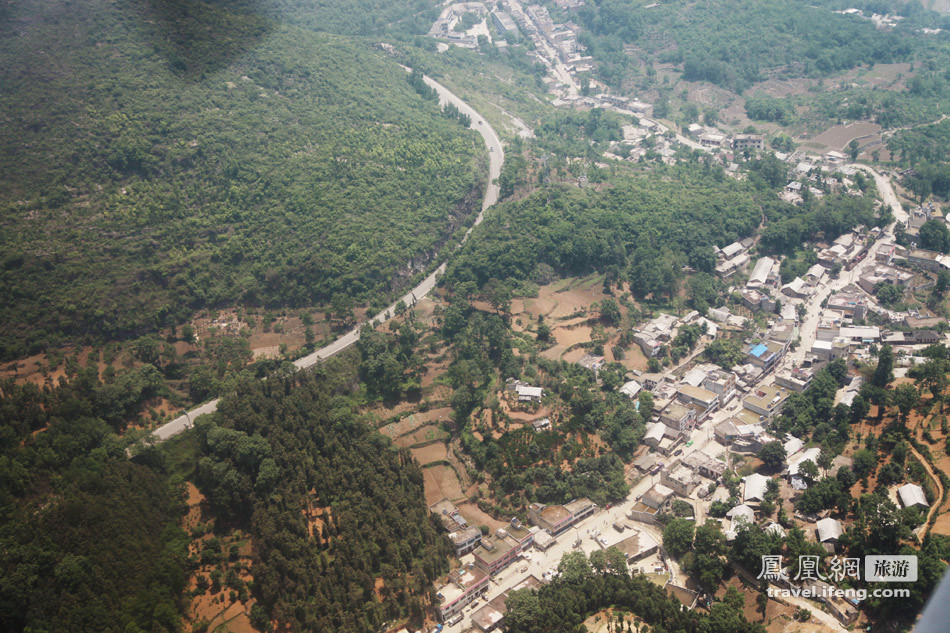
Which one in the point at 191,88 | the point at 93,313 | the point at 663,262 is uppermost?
the point at 191,88

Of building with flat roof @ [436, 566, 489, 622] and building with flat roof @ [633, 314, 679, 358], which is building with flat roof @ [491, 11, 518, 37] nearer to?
building with flat roof @ [633, 314, 679, 358]

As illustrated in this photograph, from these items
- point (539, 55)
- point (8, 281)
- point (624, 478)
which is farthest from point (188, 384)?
point (539, 55)

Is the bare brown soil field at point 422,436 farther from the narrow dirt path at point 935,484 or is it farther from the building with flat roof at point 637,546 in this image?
the narrow dirt path at point 935,484

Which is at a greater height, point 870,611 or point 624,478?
point 870,611

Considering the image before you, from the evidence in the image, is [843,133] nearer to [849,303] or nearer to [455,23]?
[849,303]

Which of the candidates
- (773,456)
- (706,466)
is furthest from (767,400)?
(706,466)

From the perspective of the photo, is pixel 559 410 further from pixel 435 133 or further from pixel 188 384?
pixel 435 133

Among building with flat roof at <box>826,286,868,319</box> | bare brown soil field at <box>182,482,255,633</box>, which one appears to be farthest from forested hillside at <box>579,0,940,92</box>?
bare brown soil field at <box>182,482,255,633</box>
